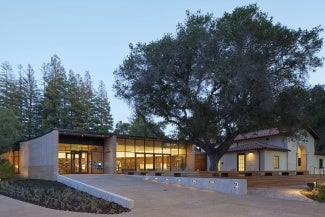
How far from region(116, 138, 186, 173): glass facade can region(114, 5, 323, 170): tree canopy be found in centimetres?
1163

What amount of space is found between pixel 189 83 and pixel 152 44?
361cm

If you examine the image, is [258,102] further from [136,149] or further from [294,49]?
[136,149]

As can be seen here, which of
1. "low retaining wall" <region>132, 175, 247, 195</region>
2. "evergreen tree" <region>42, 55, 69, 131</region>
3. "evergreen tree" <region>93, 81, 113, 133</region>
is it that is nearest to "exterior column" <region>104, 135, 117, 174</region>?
"low retaining wall" <region>132, 175, 247, 195</region>

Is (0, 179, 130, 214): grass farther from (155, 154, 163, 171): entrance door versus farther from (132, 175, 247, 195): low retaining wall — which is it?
(155, 154, 163, 171): entrance door

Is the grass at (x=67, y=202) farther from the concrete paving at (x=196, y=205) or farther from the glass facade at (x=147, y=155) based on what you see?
the glass facade at (x=147, y=155)

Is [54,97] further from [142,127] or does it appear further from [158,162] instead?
[158,162]

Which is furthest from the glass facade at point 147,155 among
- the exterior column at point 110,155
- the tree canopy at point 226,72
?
the tree canopy at point 226,72

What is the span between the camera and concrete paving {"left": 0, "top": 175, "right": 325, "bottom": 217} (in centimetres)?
1463

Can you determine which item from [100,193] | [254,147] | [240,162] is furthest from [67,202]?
[240,162]

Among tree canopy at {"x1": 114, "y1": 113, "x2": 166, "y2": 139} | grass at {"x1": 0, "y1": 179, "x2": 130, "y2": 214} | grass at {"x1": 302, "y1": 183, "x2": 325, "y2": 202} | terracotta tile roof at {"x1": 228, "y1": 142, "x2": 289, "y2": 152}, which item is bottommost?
grass at {"x1": 302, "y1": 183, "x2": 325, "y2": 202}

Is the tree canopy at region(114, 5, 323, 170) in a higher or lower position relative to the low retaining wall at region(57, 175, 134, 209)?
higher

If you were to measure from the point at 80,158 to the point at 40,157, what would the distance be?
3492 mm

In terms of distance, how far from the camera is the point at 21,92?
189ft

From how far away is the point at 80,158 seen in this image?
36094mm
